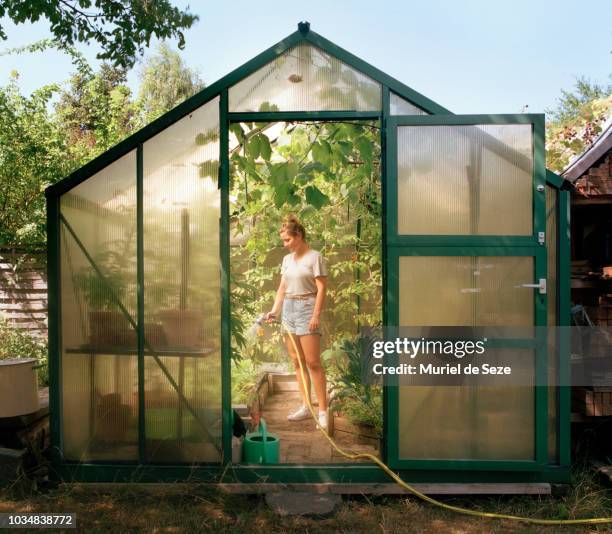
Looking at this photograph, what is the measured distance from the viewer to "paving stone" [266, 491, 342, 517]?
3301 millimetres

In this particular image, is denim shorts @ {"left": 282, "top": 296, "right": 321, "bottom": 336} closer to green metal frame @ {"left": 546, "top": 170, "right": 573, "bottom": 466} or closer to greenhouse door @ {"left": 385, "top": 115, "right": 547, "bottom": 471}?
greenhouse door @ {"left": 385, "top": 115, "right": 547, "bottom": 471}

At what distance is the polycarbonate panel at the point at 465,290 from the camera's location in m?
3.48

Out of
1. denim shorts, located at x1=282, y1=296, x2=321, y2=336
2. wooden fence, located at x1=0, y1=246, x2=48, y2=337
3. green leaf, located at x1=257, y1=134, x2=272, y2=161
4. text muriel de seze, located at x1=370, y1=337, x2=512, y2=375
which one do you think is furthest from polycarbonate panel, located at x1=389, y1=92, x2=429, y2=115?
wooden fence, located at x1=0, y1=246, x2=48, y2=337

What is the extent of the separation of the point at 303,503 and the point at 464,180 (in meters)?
2.01

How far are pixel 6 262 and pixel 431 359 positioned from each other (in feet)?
17.0

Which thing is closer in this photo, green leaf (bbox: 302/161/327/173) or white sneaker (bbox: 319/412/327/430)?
green leaf (bbox: 302/161/327/173)

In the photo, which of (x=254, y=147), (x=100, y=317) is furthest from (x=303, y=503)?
(x=254, y=147)

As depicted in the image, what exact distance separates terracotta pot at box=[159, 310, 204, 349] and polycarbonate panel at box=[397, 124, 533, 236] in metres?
1.30

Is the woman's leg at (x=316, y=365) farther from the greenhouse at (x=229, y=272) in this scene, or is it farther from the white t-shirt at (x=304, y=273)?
the greenhouse at (x=229, y=272)

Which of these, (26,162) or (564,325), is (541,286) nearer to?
(564,325)

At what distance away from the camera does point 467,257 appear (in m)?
3.50

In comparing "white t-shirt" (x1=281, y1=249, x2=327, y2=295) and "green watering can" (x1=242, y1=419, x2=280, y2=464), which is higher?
"white t-shirt" (x1=281, y1=249, x2=327, y2=295)

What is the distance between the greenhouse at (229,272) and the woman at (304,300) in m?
1.10

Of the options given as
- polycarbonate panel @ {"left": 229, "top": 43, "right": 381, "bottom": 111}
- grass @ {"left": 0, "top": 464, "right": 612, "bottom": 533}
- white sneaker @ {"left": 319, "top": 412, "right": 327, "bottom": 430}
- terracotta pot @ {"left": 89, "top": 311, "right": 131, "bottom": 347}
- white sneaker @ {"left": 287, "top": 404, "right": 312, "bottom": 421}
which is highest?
polycarbonate panel @ {"left": 229, "top": 43, "right": 381, "bottom": 111}
